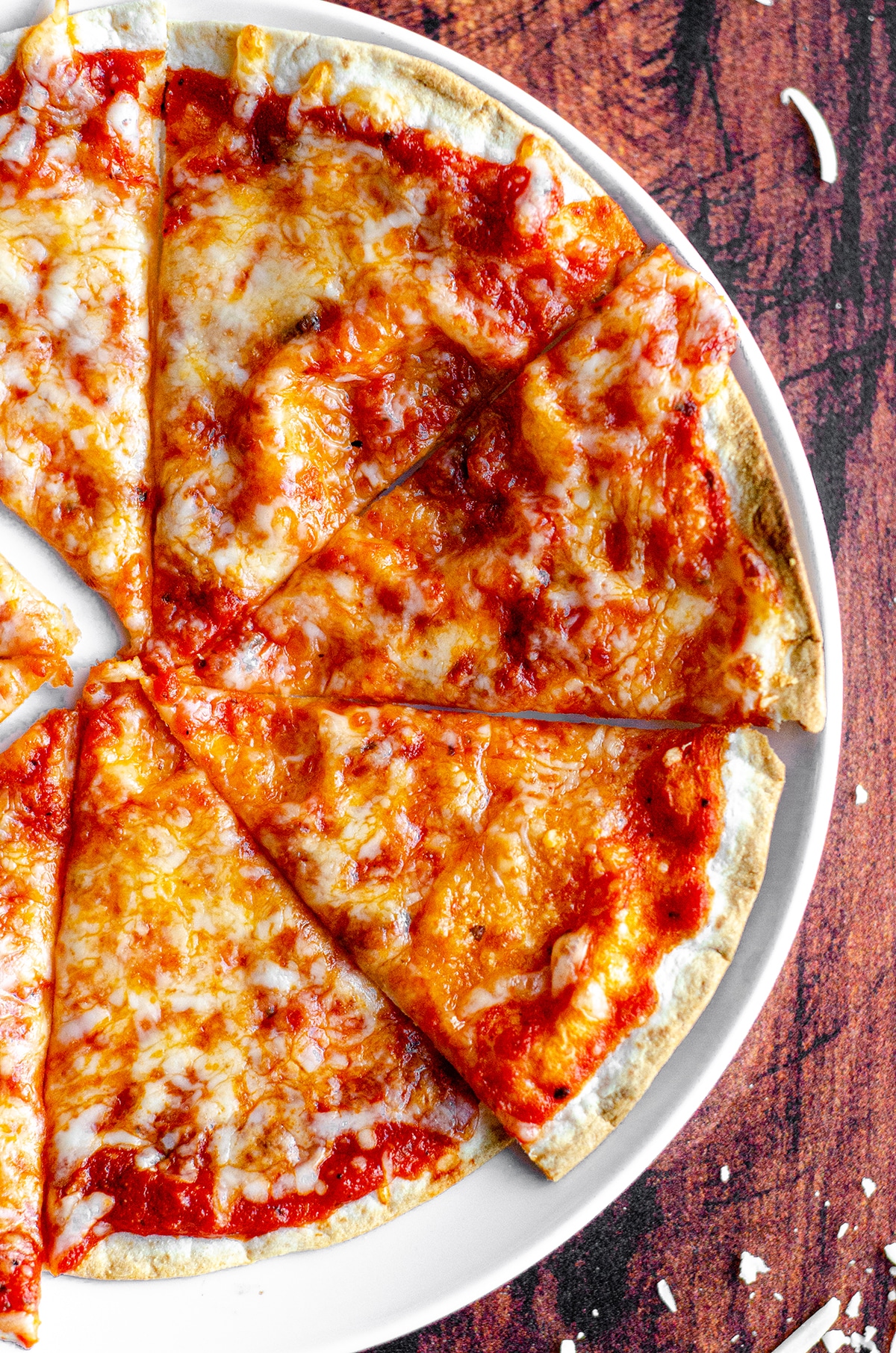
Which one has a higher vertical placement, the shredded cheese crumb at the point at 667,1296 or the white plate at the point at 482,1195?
the white plate at the point at 482,1195

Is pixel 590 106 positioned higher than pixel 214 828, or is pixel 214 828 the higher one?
pixel 590 106

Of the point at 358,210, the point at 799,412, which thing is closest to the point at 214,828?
the point at 358,210

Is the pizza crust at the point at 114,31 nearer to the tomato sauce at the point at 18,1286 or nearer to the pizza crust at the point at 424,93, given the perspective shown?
the pizza crust at the point at 424,93

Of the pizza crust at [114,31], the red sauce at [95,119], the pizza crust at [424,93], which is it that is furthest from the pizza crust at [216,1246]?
the pizza crust at [114,31]

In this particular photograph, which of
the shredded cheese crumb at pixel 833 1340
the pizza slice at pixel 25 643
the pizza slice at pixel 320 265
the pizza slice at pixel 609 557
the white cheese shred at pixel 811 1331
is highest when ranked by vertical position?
the pizza slice at pixel 320 265

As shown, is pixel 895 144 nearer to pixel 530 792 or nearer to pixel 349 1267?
pixel 530 792

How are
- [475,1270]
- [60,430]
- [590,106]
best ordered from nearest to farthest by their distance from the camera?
[475,1270], [60,430], [590,106]

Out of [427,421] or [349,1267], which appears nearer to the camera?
[349,1267]
